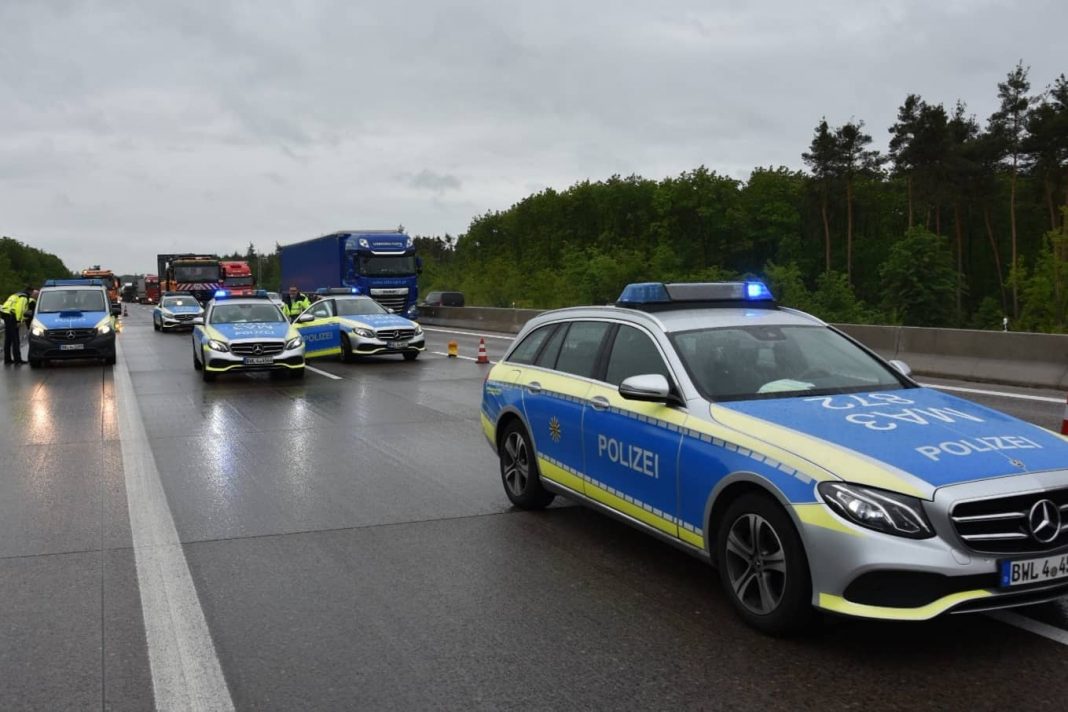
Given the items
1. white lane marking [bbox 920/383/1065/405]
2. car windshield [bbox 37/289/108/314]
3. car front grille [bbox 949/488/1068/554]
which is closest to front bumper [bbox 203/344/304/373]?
car windshield [bbox 37/289/108/314]

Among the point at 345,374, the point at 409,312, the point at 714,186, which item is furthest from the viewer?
the point at 714,186

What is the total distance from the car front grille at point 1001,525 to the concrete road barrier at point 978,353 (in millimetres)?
11830

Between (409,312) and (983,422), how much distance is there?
33.3 metres

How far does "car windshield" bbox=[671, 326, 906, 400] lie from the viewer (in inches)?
208

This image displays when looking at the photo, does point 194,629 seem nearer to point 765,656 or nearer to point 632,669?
point 632,669

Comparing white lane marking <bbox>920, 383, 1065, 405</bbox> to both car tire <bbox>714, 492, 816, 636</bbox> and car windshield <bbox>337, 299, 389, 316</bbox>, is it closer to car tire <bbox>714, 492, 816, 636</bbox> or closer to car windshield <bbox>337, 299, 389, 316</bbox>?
car tire <bbox>714, 492, 816, 636</bbox>

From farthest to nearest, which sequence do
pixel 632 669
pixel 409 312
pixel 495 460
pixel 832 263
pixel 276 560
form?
pixel 832 263 → pixel 409 312 → pixel 495 460 → pixel 276 560 → pixel 632 669

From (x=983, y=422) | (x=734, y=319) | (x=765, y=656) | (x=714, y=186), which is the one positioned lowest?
(x=765, y=656)

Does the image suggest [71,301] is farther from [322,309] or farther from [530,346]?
[530,346]

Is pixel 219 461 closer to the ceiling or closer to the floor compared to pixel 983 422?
closer to the floor

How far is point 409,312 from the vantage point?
37.3 meters

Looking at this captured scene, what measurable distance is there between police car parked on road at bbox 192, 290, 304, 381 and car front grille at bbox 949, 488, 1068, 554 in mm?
14996

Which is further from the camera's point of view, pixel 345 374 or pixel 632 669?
pixel 345 374

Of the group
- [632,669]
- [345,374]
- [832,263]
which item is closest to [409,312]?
[345,374]
